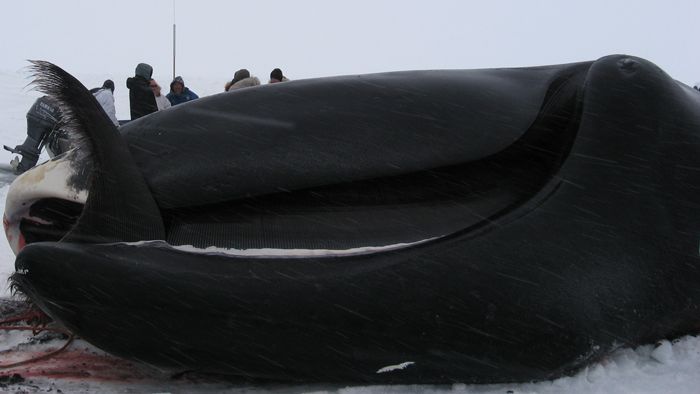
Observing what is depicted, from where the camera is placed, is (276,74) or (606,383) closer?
(606,383)

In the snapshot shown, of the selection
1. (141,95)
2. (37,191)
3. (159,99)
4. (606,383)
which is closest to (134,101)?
(141,95)

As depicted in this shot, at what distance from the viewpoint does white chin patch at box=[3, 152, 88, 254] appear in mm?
2434

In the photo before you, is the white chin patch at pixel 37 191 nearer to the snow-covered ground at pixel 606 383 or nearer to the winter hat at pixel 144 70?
the snow-covered ground at pixel 606 383

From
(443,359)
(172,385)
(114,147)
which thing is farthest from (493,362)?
(114,147)

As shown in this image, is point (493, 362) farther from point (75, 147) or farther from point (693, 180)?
point (75, 147)

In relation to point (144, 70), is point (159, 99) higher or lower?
lower

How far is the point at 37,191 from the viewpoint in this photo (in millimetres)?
2469

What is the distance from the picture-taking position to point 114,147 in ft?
7.83

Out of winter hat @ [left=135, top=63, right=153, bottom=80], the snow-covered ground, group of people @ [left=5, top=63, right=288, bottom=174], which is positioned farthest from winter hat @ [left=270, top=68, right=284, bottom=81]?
the snow-covered ground

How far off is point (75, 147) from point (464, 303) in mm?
1359

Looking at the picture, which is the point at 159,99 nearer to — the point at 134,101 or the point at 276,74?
the point at 134,101

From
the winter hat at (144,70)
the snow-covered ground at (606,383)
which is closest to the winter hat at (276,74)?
the winter hat at (144,70)

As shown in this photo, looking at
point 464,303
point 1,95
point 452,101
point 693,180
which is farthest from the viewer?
point 1,95

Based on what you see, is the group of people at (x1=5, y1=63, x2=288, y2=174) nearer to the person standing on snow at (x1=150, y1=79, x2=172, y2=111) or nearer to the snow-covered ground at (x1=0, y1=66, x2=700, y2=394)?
the person standing on snow at (x1=150, y1=79, x2=172, y2=111)
